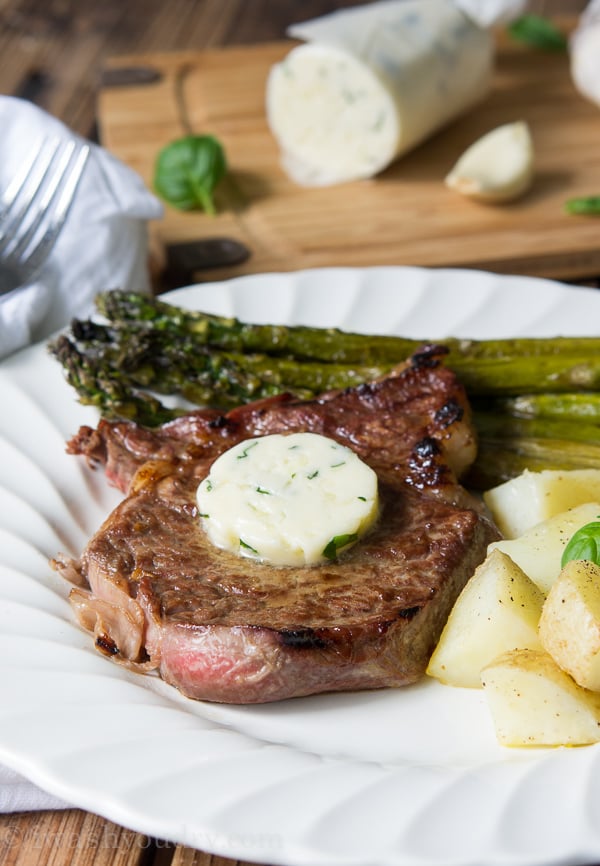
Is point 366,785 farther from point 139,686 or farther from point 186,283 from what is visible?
point 186,283

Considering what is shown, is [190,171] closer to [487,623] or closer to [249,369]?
[249,369]

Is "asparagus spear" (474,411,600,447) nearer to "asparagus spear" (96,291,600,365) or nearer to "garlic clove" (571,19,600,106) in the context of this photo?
"asparagus spear" (96,291,600,365)

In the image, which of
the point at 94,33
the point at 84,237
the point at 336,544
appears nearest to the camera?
the point at 336,544

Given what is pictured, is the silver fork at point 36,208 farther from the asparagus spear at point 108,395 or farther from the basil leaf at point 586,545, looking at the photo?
the basil leaf at point 586,545

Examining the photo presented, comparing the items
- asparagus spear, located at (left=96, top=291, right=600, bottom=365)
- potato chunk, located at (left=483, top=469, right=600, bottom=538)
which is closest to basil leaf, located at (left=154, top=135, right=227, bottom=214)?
asparagus spear, located at (left=96, top=291, right=600, bottom=365)

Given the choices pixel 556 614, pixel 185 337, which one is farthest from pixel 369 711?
pixel 185 337

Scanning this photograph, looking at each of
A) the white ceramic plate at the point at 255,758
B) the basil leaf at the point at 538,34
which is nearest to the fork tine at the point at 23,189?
the white ceramic plate at the point at 255,758

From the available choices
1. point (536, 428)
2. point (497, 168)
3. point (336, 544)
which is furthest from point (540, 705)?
Result: point (497, 168)

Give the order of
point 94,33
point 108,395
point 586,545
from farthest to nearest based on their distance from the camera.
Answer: point 94,33
point 108,395
point 586,545
